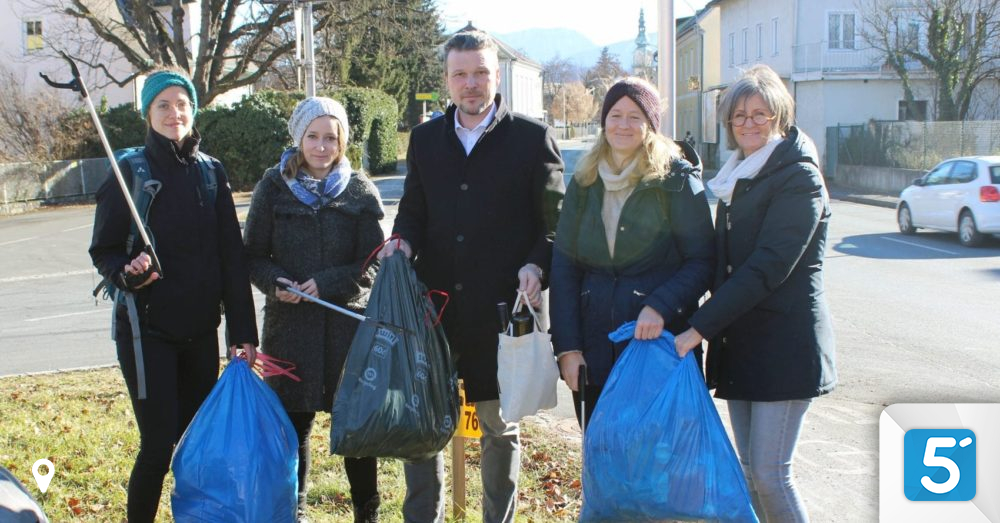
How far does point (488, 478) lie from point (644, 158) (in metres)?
1.48

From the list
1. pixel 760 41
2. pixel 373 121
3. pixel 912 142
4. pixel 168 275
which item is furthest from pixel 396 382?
pixel 760 41

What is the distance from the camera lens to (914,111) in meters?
32.6

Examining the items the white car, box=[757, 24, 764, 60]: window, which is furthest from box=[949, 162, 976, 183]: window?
box=[757, 24, 764, 60]: window

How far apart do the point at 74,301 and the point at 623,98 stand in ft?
33.5

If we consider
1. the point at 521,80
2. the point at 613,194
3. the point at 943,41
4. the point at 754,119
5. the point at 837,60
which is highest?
the point at 521,80

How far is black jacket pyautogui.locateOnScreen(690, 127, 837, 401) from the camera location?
119 inches

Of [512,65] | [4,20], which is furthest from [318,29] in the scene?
[512,65]

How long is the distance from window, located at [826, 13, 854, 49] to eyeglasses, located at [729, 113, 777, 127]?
113 feet

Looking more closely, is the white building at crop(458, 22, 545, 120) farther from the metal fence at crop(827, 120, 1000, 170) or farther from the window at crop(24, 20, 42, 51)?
the metal fence at crop(827, 120, 1000, 170)

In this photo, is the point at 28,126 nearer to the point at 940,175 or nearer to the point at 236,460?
the point at 940,175

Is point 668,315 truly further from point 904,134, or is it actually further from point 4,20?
point 4,20

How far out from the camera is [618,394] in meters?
3.07

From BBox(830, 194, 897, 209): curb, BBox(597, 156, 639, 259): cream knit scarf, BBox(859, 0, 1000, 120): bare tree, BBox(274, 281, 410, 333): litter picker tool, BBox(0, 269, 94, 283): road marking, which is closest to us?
BBox(597, 156, 639, 259): cream knit scarf

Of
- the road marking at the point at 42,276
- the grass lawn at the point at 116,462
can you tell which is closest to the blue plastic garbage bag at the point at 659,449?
the grass lawn at the point at 116,462
